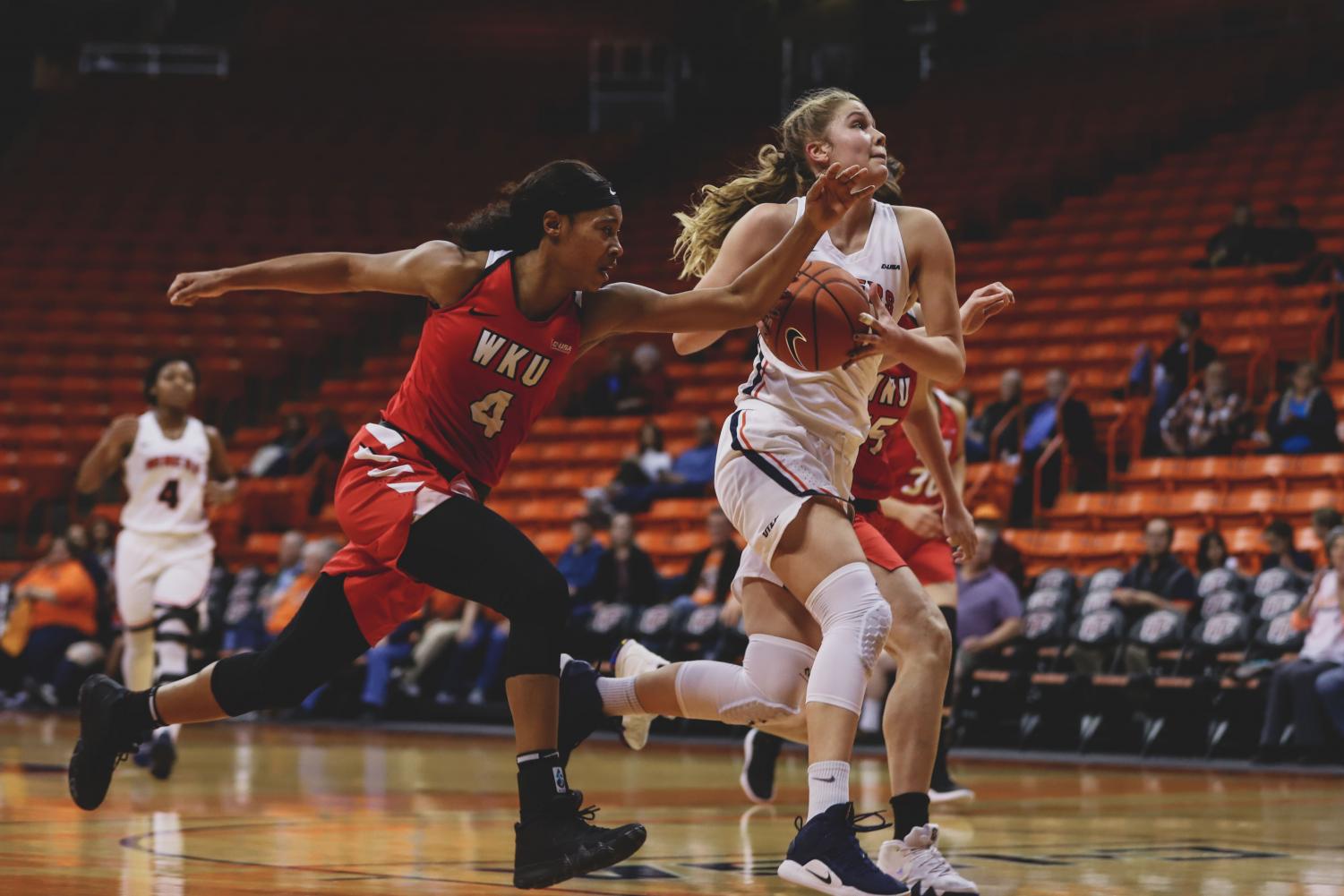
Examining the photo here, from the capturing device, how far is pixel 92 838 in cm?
602

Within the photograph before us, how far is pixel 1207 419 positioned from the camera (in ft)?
43.1

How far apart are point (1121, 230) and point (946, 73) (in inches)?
268

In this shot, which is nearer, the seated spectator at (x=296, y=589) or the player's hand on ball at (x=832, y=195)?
the player's hand on ball at (x=832, y=195)

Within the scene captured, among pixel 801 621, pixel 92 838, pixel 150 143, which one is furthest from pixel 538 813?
pixel 150 143

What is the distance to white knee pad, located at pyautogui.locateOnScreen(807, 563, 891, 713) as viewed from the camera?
4516 mm

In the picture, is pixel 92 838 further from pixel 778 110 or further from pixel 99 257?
pixel 778 110

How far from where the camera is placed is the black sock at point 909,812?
15.3ft

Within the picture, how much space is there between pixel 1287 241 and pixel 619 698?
11.5 metres

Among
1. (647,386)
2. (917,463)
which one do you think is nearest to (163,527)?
(917,463)

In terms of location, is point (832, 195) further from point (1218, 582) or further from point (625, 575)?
point (625, 575)

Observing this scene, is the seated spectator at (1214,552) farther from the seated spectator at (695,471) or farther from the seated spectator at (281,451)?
the seated spectator at (281,451)

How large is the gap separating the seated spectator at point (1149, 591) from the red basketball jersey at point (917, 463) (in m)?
3.95

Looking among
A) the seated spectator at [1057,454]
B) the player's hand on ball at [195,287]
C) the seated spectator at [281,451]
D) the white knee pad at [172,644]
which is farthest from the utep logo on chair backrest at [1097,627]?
the seated spectator at [281,451]

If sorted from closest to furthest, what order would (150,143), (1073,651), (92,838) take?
(92,838), (1073,651), (150,143)
